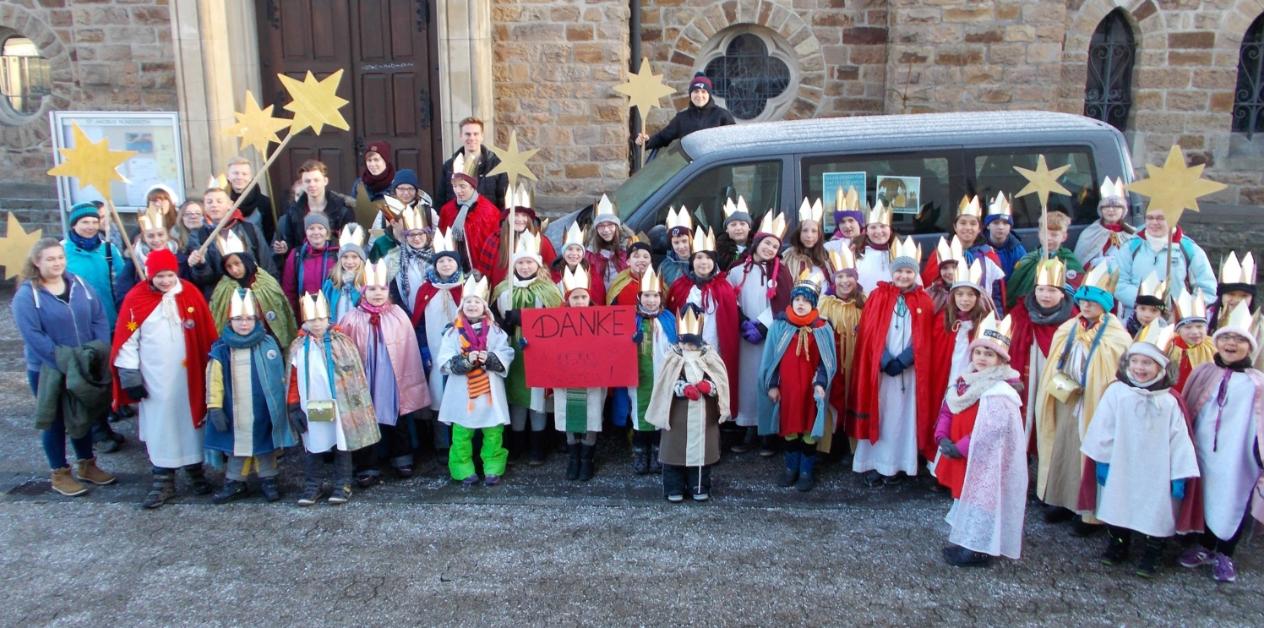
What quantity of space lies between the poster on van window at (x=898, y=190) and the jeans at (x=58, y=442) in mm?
5180

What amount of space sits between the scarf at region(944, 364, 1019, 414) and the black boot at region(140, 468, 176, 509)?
4401mm

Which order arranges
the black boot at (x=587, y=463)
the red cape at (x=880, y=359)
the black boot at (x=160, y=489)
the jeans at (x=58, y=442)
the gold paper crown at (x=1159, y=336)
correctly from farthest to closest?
the black boot at (x=587, y=463) → the jeans at (x=58, y=442) → the black boot at (x=160, y=489) → the red cape at (x=880, y=359) → the gold paper crown at (x=1159, y=336)

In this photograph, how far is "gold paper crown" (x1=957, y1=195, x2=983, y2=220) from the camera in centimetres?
620

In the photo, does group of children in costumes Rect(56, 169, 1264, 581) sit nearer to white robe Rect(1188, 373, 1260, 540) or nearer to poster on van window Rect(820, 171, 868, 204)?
white robe Rect(1188, 373, 1260, 540)

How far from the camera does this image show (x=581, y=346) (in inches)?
233

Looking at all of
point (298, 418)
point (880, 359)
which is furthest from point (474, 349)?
point (880, 359)

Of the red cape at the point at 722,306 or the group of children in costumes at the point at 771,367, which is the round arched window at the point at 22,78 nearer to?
the group of children in costumes at the point at 771,367

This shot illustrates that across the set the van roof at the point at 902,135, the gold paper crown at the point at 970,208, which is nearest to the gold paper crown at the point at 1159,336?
the gold paper crown at the point at 970,208

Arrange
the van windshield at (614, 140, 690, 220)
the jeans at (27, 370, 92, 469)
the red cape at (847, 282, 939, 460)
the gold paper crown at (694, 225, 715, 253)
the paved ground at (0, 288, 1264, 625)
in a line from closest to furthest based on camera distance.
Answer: the paved ground at (0, 288, 1264, 625), the red cape at (847, 282, 939, 460), the jeans at (27, 370, 92, 469), the gold paper crown at (694, 225, 715, 253), the van windshield at (614, 140, 690, 220)

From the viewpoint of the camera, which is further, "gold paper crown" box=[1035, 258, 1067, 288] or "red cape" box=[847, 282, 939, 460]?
"red cape" box=[847, 282, 939, 460]

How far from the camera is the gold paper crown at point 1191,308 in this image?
5016 millimetres

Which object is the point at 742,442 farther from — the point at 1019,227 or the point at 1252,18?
the point at 1252,18

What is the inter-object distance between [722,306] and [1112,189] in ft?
8.55

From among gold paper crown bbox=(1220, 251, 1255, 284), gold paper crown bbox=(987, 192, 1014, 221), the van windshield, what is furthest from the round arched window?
gold paper crown bbox=(1220, 251, 1255, 284)
